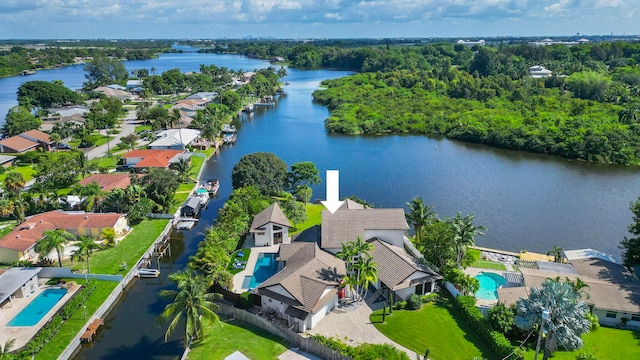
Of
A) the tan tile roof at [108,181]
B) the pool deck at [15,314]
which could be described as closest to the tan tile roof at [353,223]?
the pool deck at [15,314]

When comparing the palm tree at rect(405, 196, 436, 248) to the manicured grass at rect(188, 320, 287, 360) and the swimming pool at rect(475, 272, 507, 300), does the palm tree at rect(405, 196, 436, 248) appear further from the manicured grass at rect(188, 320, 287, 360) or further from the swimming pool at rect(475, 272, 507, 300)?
the manicured grass at rect(188, 320, 287, 360)

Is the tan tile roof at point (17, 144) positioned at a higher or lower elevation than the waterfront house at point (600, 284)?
higher

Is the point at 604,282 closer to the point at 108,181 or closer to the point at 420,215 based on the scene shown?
the point at 420,215

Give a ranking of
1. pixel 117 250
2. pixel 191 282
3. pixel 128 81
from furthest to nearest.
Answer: pixel 128 81 → pixel 117 250 → pixel 191 282

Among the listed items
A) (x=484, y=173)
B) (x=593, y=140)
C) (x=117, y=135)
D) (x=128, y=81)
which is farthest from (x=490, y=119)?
(x=128, y=81)

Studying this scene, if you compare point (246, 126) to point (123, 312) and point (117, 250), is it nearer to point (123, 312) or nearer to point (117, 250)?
point (117, 250)

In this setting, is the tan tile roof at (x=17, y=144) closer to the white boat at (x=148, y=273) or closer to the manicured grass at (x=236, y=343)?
the white boat at (x=148, y=273)
